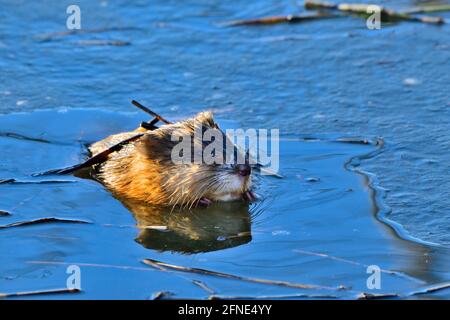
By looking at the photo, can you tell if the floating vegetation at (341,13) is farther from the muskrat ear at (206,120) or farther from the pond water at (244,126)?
the muskrat ear at (206,120)

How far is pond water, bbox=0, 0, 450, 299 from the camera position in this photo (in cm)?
559

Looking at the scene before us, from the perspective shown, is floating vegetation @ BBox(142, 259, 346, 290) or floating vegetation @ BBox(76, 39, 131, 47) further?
floating vegetation @ BBox(76, 39, 131, 47)

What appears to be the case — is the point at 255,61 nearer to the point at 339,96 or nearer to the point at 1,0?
the point at 339,96

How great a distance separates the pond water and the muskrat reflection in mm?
19

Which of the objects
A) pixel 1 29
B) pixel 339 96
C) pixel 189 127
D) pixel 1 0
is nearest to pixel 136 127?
pixel 189 127

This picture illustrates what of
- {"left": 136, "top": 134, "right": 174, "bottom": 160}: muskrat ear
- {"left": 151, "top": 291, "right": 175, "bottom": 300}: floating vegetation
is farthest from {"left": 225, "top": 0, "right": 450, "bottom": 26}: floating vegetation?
{"left": 151, "top": 291, "right": 175, "bottom": 300}: floating vegetation

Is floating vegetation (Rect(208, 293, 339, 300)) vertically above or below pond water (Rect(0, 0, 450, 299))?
below

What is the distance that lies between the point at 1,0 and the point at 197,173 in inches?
212

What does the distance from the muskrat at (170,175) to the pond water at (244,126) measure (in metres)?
0.14

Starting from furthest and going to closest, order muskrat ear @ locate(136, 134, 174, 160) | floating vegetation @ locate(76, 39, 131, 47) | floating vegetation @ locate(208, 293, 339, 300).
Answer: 1. floating vegetation @ locate(76, 39, 131, 47)
2. muskrat ear @ locate(136, 134, 174, 160)
3. floating vegetation @ locate(208, 293, 339, 300)

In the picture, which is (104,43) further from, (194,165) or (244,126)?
(194,165)

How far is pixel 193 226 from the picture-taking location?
249 inches

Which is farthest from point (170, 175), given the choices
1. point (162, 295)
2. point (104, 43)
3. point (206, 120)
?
point (104, 43)

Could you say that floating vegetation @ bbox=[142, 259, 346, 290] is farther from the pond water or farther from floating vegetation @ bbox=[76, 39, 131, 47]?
floating vegetation @ bbox=[76, 39, 131, 47]
